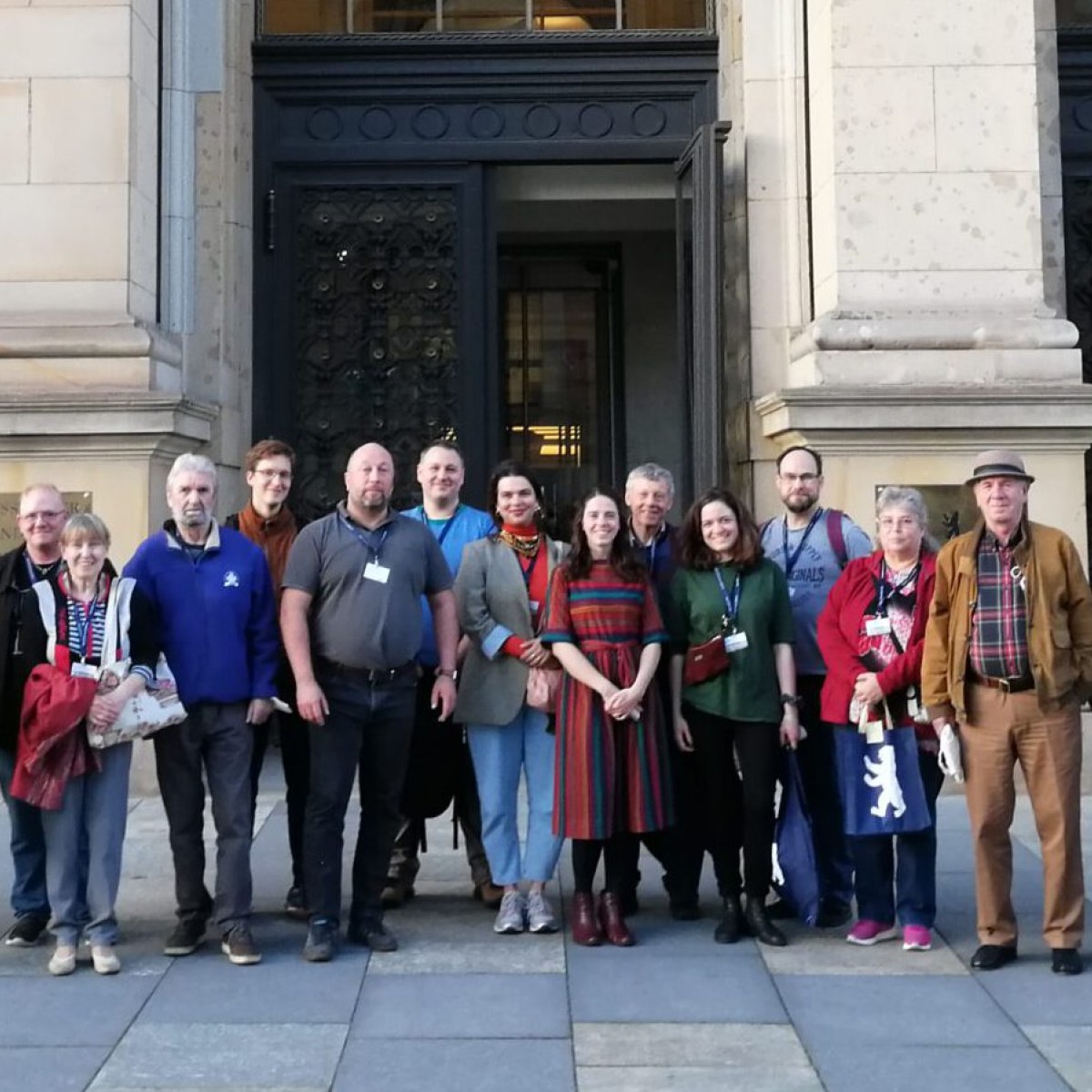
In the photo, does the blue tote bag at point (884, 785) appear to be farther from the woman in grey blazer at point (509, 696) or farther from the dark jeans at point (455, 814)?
the dark jeans at point (455, 814)

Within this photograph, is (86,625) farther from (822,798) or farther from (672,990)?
(822,798)

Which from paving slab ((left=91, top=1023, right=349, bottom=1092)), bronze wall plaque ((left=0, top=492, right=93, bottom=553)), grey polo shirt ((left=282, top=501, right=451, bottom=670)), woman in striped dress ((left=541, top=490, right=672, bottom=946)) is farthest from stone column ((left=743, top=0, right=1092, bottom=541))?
paving slab ((left=91, top=1023, right=349, bottom=1092))

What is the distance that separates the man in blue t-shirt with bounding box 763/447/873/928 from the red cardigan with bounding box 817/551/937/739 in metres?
0.35

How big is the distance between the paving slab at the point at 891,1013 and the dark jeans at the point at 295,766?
2158 mm

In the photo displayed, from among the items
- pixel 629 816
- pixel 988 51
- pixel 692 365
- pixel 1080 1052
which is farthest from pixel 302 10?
pixel 1080 1052

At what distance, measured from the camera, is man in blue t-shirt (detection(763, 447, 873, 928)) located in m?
6.42

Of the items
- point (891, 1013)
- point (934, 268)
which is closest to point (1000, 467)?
point (891, 1013)

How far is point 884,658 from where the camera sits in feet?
19.7

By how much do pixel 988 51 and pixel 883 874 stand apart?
5401mm

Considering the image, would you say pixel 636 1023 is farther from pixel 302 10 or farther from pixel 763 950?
pixel 302 10

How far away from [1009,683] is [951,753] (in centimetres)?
34

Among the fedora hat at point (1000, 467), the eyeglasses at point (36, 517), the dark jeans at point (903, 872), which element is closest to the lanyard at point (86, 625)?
the eyeglasses at point (36, 517)

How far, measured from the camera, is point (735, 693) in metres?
6.08

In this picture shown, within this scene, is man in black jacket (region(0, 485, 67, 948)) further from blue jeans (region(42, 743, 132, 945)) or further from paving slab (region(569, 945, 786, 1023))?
paving slab (region(569, 945, 786, 1023))
